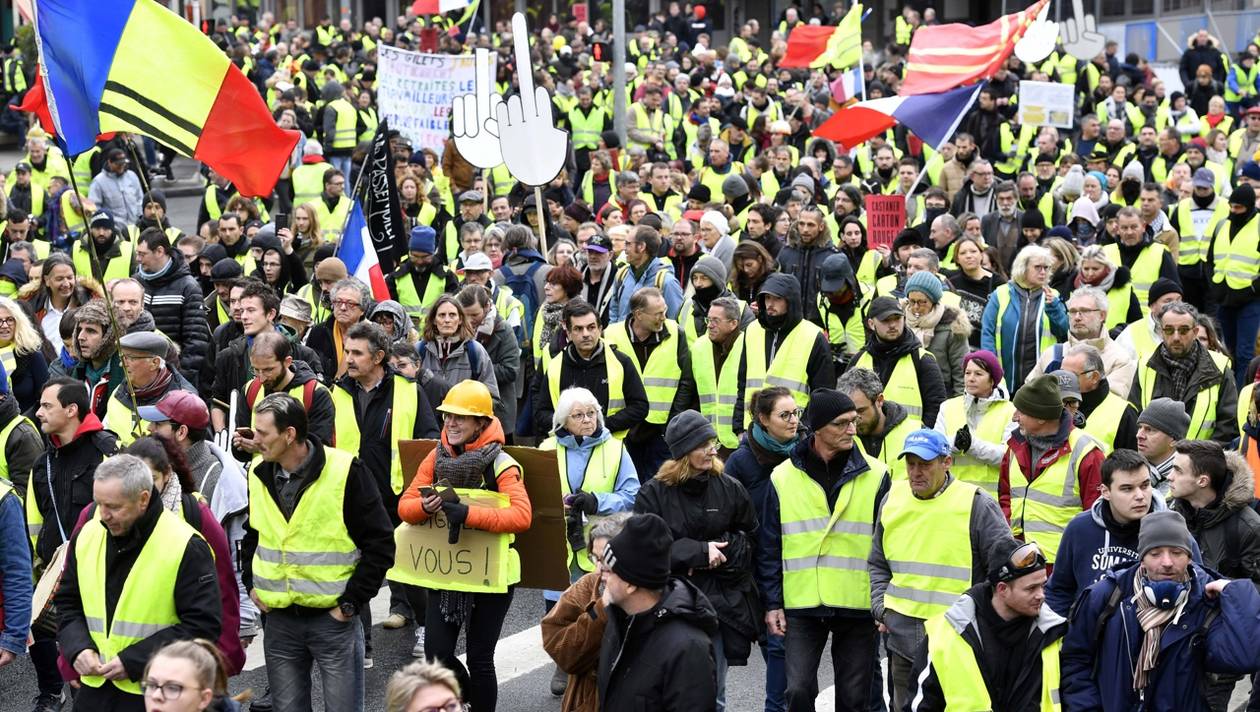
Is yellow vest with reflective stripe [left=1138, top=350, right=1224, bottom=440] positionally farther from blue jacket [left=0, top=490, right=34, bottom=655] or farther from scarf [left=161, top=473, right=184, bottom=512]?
blue jacket [left=0, top=490, right=34, bottom=655]

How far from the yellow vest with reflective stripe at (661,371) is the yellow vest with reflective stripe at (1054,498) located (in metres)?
2.93

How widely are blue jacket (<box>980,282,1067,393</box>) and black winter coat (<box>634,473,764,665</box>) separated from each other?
4603 millimetres

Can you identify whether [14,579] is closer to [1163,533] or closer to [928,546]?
[928,546]

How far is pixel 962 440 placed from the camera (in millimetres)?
8531

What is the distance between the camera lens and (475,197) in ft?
52.6

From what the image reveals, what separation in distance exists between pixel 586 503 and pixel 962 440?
6.17 feet

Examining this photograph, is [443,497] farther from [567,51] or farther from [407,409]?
[567,51]

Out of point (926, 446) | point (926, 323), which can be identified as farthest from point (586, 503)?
point (926, 323)

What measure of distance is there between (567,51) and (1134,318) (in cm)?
2244

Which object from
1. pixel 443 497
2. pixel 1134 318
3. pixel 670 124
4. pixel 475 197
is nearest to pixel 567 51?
pixel 670 124

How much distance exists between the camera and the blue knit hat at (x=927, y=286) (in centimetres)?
1059

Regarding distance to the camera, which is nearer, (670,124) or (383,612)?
(383,612)

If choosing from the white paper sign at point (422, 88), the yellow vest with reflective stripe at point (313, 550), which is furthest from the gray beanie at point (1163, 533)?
the white paper sign at point (422, 88)

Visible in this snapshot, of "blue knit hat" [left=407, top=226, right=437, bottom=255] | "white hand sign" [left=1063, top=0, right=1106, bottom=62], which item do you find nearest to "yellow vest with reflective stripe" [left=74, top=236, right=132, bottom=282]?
"blue knit hat" [left=407, top=226, right=437, bottom=255]
